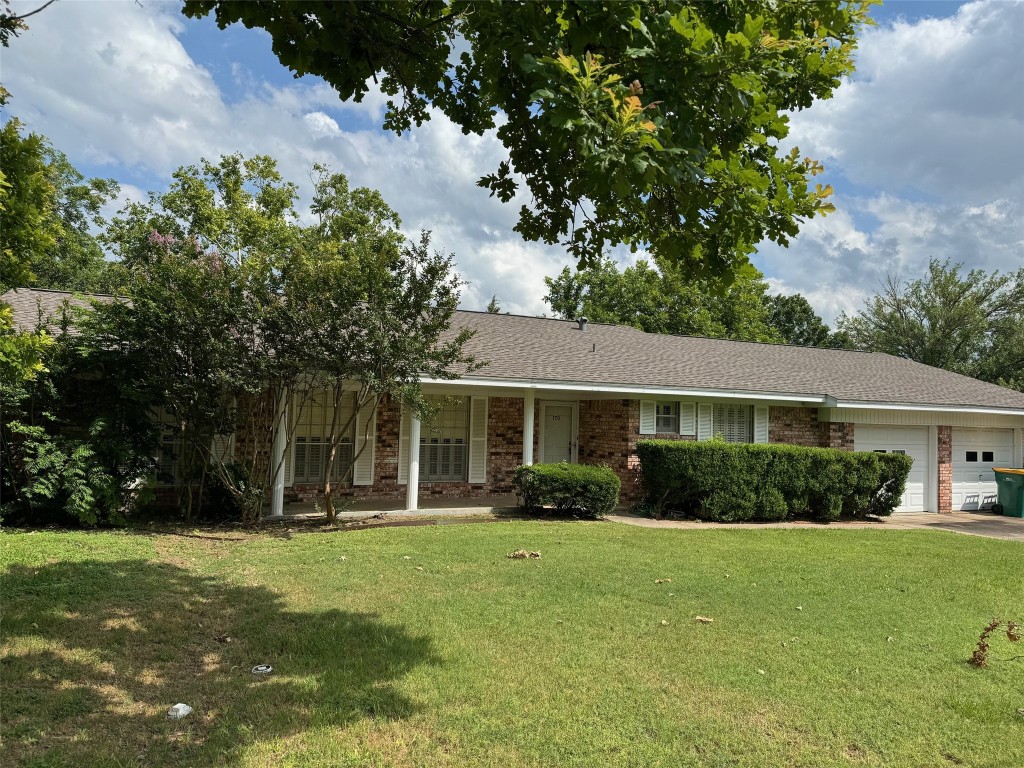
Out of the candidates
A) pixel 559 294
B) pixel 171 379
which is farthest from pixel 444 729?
pixel 559 294

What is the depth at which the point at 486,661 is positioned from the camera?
15.0ft

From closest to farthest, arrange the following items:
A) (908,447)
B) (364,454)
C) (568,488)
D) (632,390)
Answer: (568,488), (364,454), (632,390), (908,447)

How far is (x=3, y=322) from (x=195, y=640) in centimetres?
310

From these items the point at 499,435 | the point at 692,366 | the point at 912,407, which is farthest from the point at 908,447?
the point at 499,435

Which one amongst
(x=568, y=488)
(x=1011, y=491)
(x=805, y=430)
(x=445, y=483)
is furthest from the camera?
(x=805, y=430)

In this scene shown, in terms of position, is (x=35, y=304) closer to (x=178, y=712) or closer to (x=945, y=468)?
(x=178, y=712)

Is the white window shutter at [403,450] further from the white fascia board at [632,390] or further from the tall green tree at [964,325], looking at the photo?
the tall green tree at [964,325]

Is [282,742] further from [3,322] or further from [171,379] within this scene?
[171,379]

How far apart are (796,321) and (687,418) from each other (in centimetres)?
3531

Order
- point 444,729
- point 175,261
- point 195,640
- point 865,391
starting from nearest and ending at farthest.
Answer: point 444,729 < point 195,640 < point 175,261 < point 865,391

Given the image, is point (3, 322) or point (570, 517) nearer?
point (3, 322)

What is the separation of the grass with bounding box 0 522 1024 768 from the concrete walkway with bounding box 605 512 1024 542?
4.04 meters

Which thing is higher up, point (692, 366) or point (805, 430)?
point (692, 366)

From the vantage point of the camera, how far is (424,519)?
11.6 metres
